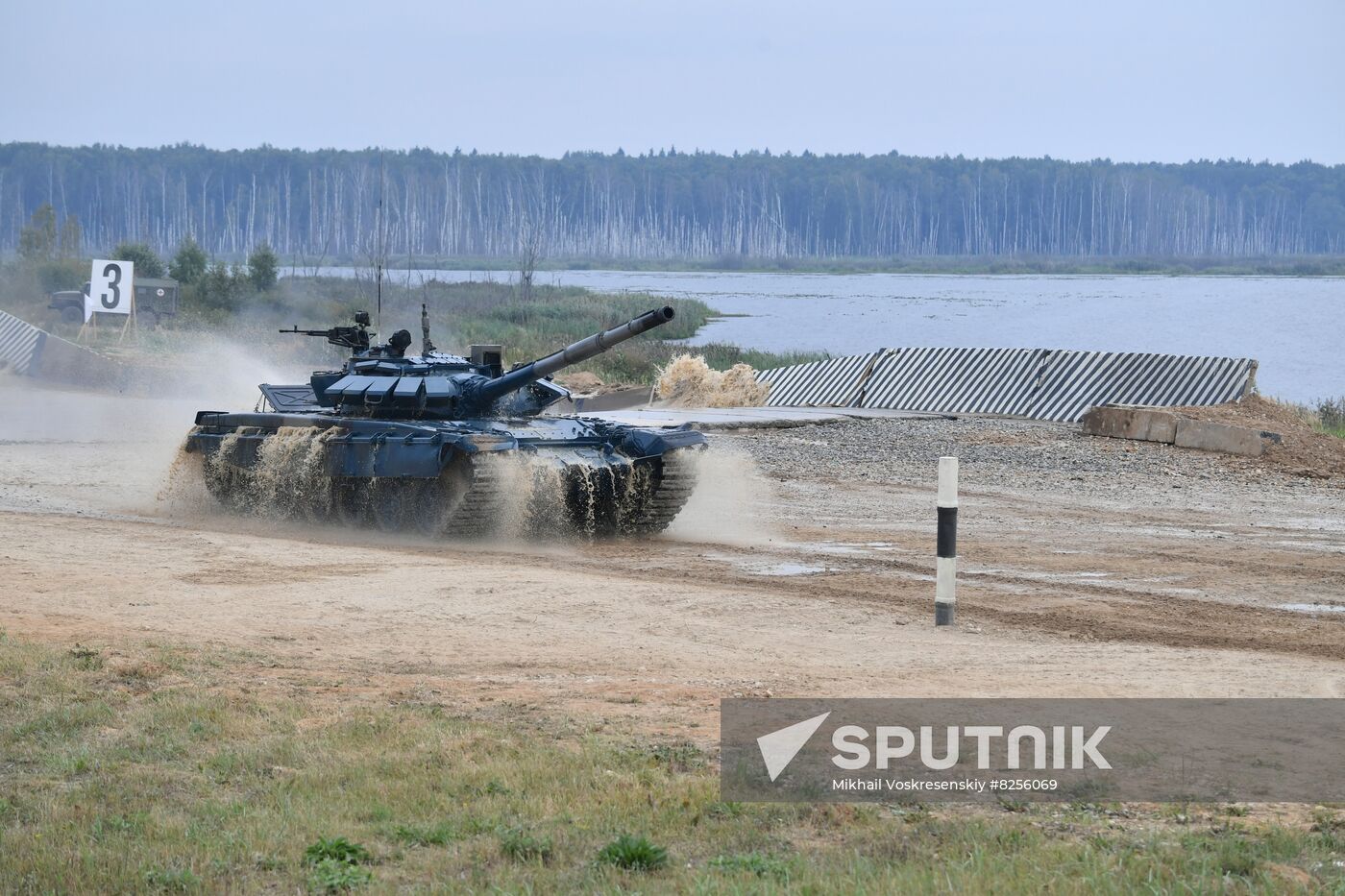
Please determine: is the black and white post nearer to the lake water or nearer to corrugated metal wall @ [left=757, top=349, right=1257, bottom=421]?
corrugated metal wall @ [left=757, top=349, right=1257, bottom=421]

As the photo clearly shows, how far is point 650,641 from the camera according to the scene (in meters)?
9.47

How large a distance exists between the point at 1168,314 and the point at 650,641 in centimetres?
7294

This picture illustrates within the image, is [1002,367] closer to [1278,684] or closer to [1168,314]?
[1278,684]

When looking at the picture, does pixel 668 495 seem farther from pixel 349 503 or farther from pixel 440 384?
pixel 349 503

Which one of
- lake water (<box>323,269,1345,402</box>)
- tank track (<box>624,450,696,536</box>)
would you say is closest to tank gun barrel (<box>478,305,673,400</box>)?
tank track (<box>624,450,696,536</box>)

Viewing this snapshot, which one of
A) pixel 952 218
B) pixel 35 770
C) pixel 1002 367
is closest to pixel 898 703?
pixel 35 770

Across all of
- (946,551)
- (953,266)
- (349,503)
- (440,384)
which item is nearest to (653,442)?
(440,384)

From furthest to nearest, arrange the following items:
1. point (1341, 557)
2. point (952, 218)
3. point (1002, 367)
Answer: point (952, 218)
point (1002, 367)
point (1341, 557)

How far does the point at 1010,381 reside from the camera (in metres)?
29.3

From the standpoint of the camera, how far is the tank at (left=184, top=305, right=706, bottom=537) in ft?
47.5

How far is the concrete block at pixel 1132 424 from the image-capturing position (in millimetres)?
23203

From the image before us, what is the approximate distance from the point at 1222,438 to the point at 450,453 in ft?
39.3

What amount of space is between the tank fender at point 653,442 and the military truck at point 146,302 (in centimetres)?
3268

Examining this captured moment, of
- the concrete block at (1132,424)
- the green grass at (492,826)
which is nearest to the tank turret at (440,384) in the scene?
the green grass at (492,826)
